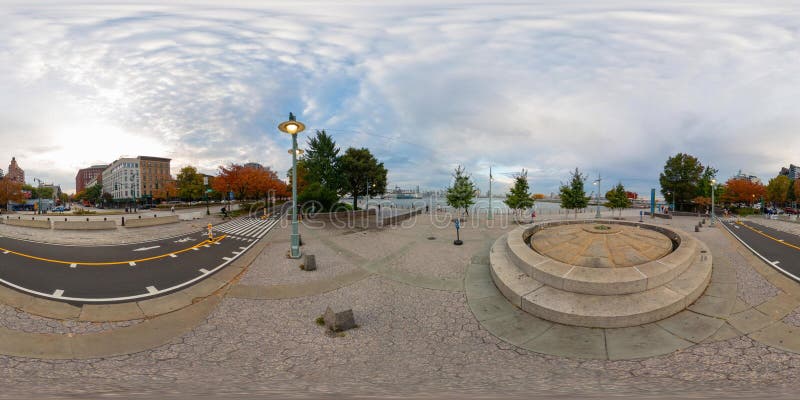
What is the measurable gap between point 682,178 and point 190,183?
85.6 metres

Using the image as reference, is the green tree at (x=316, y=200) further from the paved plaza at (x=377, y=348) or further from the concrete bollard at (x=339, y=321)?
the concrete bollard at (x=339, y=321)

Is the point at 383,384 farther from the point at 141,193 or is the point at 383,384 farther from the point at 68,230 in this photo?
the point at 141,193

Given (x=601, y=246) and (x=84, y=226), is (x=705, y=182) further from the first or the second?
(x=84, y=226)

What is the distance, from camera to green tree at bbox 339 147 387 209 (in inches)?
1233

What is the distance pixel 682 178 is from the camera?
4250 centimetres

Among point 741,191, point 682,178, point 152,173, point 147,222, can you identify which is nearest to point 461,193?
point 147,222

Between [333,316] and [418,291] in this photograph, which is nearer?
[333,316]

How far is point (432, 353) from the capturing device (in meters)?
4.97

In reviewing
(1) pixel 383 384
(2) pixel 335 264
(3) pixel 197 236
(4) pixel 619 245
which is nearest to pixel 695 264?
(4) pixel 619 245

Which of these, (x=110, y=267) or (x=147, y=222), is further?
(x=147, y=222)

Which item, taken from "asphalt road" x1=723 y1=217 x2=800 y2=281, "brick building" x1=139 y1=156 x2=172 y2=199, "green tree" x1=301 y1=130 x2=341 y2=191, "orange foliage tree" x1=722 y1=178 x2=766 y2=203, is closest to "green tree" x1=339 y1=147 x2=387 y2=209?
Result: "green tree" x1=301 y1=130 x2=341 y2=191

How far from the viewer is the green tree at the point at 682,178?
4194cm

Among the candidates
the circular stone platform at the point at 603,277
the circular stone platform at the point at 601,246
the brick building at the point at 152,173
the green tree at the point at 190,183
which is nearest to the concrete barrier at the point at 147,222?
the circular stone platform at the point at 603,277

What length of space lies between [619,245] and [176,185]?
241 feet
